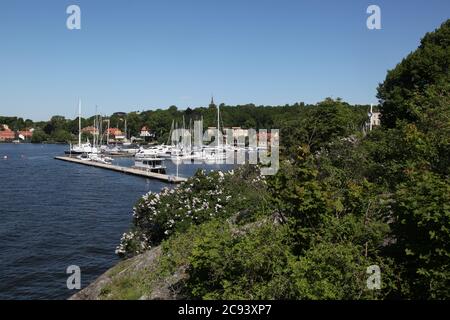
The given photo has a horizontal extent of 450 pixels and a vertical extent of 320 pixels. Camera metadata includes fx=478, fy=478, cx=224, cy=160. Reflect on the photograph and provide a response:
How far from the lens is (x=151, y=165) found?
223ft

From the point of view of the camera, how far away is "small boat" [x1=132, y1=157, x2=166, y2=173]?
214 ft

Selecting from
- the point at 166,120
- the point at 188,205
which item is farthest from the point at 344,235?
the point at 166,120

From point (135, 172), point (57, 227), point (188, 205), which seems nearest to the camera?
point (188, 205)

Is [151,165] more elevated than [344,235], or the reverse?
[344,235]

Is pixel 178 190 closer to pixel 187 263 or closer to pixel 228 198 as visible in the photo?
pixel 228 198

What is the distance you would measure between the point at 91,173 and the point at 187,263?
56.6 metres

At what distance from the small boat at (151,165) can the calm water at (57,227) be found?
636cm

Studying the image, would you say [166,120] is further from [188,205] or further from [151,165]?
[188,205]

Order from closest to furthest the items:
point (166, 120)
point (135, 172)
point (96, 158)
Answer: point (135, 172) < point (96, 158) < point (166, 120)

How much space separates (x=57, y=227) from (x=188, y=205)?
14337 millimetres

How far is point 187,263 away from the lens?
11.4 m

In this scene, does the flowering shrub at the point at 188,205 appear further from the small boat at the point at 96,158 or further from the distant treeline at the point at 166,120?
the distant treeline at the point at 166,120

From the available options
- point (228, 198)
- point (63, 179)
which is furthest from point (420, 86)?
point (63, 179)

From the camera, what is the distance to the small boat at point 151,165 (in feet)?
214
